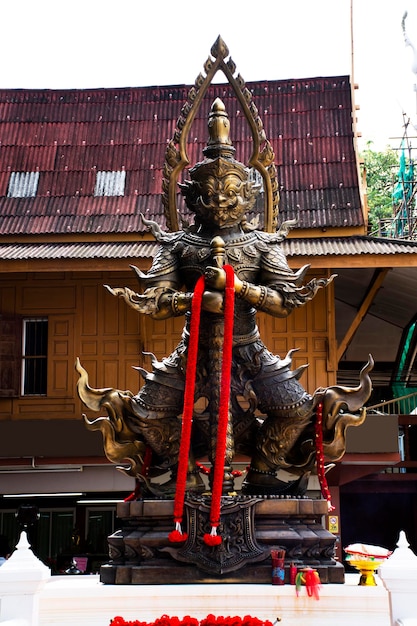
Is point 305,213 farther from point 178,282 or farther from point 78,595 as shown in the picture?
point 78,595

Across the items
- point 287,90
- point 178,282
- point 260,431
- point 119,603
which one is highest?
point 287,90

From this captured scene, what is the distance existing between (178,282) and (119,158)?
10462 mm

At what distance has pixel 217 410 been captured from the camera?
6848 millimetres

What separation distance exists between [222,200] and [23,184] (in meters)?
10.8

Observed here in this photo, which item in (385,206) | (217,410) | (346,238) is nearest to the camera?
(217,410)

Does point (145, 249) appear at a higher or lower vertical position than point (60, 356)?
higher

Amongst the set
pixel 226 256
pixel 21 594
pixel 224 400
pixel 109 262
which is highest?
pixel 109 262

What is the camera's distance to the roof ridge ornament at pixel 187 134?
297 inches

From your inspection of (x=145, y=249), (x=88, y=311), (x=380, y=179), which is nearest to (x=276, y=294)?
(x=145, y=249)

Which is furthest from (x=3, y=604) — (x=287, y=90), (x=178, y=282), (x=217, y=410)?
(x=287, y=90)

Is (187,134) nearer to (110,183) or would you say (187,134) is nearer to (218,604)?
(218,604)

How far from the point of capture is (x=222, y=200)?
6996 mm

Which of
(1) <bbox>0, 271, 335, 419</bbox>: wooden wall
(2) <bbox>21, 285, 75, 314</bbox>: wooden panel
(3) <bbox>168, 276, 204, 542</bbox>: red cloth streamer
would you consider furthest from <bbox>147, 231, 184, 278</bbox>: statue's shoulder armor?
(2) <bbox>21, 285, 75, 314</bbox>: wooden panel

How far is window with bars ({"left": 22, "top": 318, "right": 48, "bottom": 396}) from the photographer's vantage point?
53.0 feet
